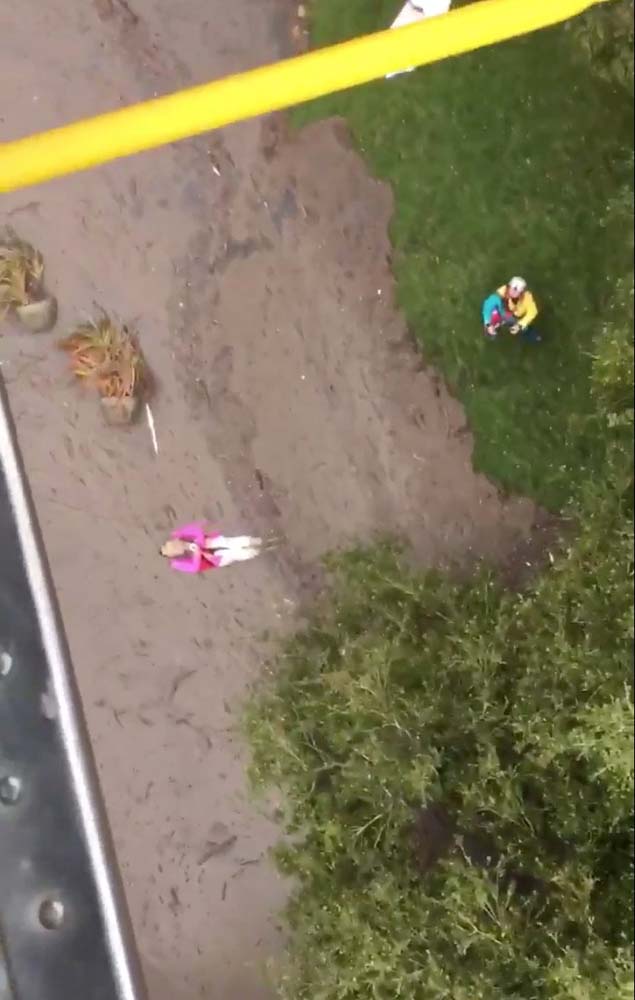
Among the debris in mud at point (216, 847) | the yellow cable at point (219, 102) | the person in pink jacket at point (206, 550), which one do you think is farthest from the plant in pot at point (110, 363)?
the yellow cable at point (219, 102)

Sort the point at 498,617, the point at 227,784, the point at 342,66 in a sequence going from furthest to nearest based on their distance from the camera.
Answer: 1. the point at 227,784
2. the point at 498,617
3. the point at 342,66

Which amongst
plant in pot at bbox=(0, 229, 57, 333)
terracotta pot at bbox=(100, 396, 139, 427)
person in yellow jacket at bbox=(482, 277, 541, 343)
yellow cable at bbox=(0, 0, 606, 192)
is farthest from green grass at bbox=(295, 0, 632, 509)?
yellow cable at bbox=(0, 0, 606, 192)

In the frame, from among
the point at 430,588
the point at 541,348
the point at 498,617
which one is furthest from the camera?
the point at 541,348

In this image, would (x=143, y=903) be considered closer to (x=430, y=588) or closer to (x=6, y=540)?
(x=430, y=588)

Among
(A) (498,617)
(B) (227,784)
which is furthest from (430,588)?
(B) (227,784)

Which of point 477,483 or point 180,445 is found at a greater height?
point 180,445

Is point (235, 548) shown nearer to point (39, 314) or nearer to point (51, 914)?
point (39, 314)

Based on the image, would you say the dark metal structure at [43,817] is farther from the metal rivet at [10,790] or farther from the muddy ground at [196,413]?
the muddy ground at [196,413]

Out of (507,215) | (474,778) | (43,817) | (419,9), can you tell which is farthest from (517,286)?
(43,817)
